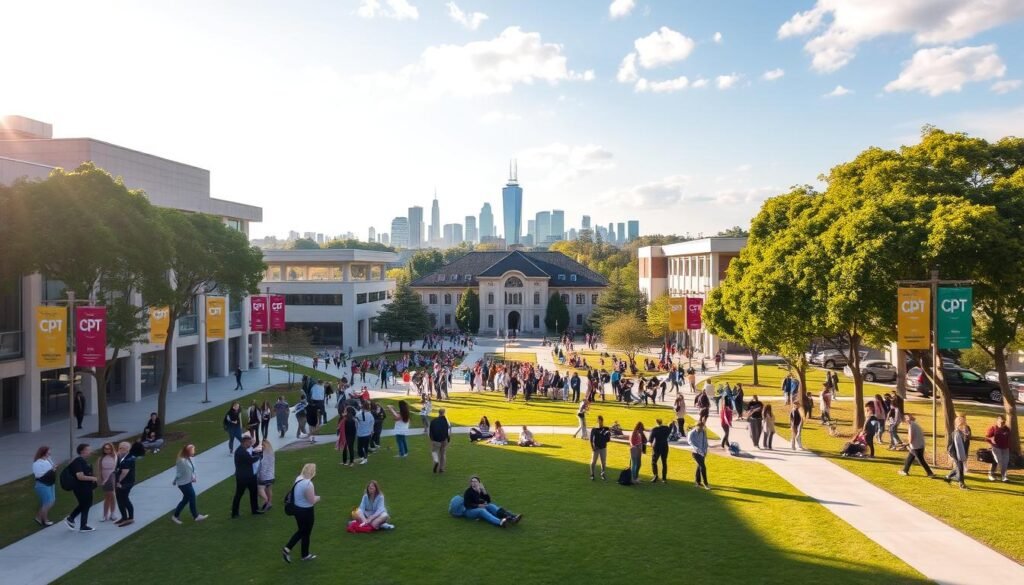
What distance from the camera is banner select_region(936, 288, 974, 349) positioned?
16.5m

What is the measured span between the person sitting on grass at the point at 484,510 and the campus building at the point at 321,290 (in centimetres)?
4828

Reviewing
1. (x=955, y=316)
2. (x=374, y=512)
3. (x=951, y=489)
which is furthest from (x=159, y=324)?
(x=955, y=316)

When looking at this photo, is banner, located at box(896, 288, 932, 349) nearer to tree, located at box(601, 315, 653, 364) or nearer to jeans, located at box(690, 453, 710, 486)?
jeans, located at box(690, 453, 710, 486)

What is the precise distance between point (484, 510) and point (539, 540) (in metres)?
1.39

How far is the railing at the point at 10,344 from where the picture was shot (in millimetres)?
23172

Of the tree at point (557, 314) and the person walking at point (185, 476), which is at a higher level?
the tree at point (557, 314)

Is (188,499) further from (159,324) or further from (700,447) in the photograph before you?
(159,324)

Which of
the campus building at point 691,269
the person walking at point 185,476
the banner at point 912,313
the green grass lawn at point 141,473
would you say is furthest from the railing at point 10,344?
the campus building at point 691,269

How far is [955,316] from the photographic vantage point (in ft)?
54.9

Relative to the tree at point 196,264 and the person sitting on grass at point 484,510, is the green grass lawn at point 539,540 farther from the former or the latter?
the tree at point 196,264

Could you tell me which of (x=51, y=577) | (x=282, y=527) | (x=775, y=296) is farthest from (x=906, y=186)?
(x=51, y=577)

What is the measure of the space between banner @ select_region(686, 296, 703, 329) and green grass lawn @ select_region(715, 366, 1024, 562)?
41.6 feet

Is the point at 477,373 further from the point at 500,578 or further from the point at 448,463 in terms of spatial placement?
the point at 500,578

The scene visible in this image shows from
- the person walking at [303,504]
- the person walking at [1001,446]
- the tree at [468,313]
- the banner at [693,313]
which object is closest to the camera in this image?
the person walking at [303,504]
